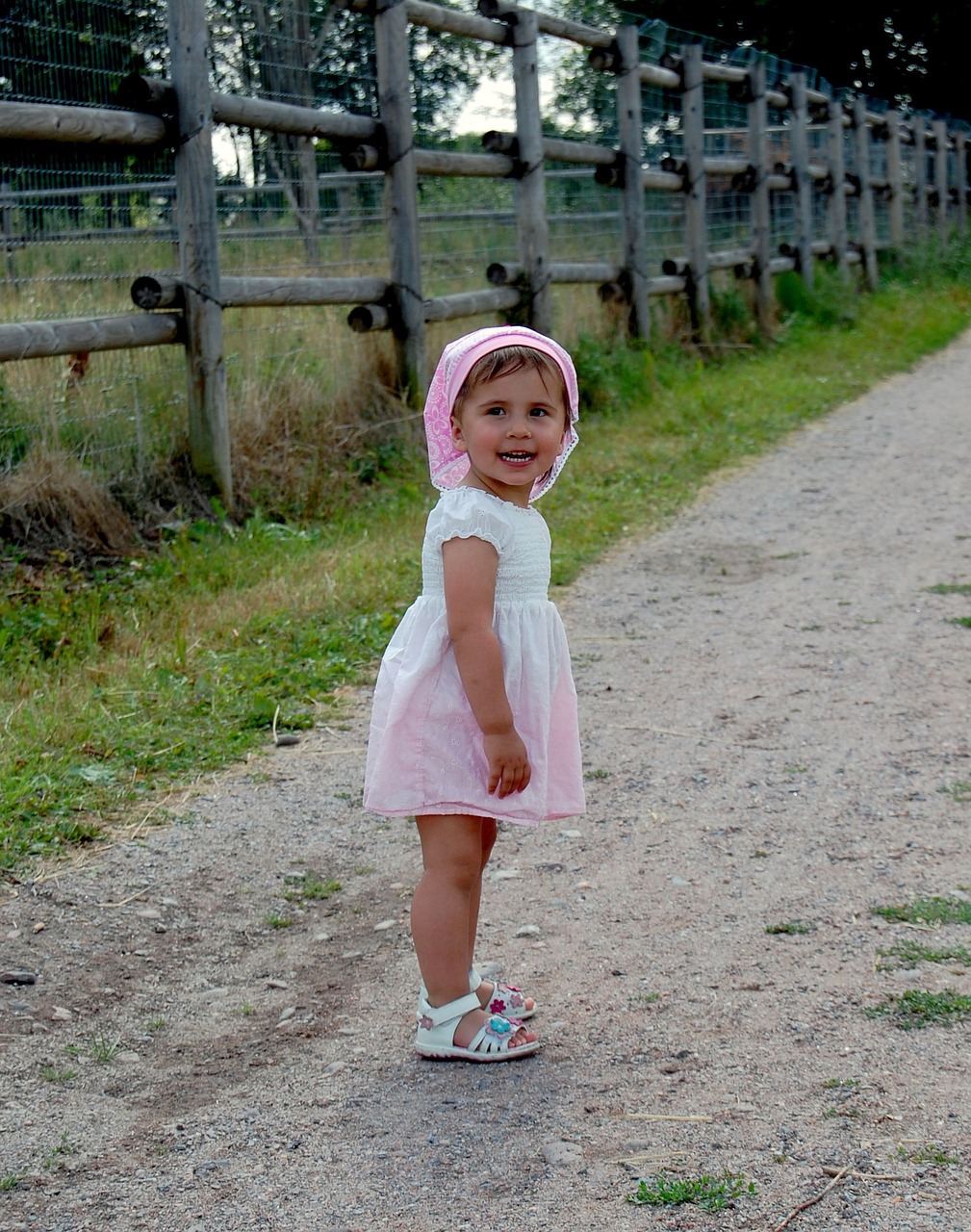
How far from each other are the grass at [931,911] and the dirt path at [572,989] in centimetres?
4

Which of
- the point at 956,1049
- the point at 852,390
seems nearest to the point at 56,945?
the point at 956,1049

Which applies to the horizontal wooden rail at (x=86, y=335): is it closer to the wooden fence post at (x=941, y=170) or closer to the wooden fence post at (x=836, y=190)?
the wooden fence post at (x=836, y=190)

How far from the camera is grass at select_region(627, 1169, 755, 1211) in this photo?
198cm

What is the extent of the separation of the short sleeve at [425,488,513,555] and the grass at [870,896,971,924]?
1.10 meters

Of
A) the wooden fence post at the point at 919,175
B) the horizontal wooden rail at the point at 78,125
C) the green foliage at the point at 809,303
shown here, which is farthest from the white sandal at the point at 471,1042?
the wooden fence post at the point at 919,175

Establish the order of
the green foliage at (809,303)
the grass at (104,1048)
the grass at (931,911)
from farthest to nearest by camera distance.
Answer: the green foliage at (809,303) < the grass at (931,911) < the grass at (104,1048)

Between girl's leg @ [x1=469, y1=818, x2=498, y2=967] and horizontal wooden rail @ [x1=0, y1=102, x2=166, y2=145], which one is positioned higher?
horizontal wooden rail @ [x1=0, y1=102, x2=166, y2=145]

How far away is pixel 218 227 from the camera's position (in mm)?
6098

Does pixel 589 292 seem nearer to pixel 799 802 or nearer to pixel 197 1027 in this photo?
pixel 799 802

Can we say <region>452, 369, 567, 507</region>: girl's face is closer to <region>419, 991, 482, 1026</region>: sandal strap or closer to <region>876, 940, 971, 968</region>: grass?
<region>419, 991, 482, 1026</region>: sandal strap

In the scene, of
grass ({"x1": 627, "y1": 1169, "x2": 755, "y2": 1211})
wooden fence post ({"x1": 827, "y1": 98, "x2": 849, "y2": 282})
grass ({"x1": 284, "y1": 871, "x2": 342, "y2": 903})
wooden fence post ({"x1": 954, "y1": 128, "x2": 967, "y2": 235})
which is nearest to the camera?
grass ({"x1": 627, "y1": 1169, "x2": 755, "y2": 1211})

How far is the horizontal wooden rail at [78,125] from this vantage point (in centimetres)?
500

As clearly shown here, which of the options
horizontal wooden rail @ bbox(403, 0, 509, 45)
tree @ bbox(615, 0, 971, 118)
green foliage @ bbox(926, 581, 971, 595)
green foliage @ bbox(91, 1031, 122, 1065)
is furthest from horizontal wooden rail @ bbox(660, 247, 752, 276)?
tree @ bbox(615, 0, 971, 118)

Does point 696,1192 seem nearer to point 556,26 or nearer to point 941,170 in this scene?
point 556,26
